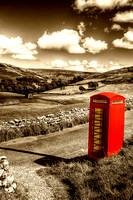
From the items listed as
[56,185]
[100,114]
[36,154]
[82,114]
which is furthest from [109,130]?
[82,114]

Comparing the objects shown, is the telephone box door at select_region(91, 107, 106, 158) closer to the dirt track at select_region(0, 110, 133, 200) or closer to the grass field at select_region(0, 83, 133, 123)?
the dirt track at select_region(0, 110, 133, 200)

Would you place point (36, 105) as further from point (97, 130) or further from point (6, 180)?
point (6, 180)

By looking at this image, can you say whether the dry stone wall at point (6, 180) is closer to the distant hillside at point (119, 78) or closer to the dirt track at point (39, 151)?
the dirt track at point (39, 151)

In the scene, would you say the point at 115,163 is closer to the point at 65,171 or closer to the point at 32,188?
the point at 65,171

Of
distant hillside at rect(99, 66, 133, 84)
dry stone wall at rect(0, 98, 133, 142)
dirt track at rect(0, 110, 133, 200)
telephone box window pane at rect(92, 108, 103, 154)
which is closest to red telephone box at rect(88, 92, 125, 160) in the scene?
telephone box window pane at rect(92, 108, 103, 154)

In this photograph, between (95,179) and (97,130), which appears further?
(97,130)

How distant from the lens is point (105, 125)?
436 centimetres

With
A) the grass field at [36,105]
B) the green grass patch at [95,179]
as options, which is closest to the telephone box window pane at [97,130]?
the green grass patch at [95,179]

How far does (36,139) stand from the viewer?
746cm

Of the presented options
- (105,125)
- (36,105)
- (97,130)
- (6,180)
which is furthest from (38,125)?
(36,105)

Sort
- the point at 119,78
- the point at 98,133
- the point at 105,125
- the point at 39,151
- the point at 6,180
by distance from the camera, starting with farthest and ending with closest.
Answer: the point at 119,78
the point at 39,151
the point at 98,133
the point at 105,125
the point at 6,180

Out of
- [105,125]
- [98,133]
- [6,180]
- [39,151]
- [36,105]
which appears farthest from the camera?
[36,105]

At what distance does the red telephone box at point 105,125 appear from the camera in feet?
14.1

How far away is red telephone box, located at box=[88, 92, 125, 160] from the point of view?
169 inches
